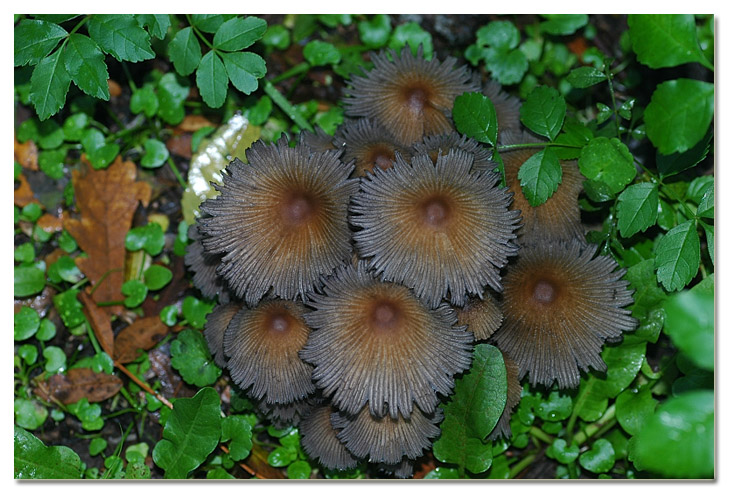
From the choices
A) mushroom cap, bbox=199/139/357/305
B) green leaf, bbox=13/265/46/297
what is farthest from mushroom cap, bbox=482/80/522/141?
green leaf, bbox=13/265/46/297

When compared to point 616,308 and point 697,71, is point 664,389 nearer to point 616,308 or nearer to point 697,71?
point 616,308

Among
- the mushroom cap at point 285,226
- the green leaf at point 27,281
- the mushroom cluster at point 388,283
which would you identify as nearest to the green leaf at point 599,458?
the mushroom cluster at point 388,283

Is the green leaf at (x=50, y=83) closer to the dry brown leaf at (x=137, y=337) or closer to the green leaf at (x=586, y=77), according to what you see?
the dry brown leaf at (x=137, y=337)

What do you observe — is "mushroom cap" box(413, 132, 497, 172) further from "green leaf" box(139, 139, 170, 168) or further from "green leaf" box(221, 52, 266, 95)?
"green leaf" box(139, 139, 170, 168)

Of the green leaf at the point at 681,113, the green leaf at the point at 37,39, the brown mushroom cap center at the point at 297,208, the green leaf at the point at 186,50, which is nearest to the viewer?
the green leaf at the point at 681,113

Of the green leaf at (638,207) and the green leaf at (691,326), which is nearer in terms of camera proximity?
the green leaf at (691,326)

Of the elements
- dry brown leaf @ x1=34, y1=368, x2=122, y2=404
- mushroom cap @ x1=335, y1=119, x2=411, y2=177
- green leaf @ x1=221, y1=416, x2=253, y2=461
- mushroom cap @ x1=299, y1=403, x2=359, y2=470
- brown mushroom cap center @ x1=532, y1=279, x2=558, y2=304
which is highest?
mushroom cap @ x1=335, y1=119, x2=411, y2=177
